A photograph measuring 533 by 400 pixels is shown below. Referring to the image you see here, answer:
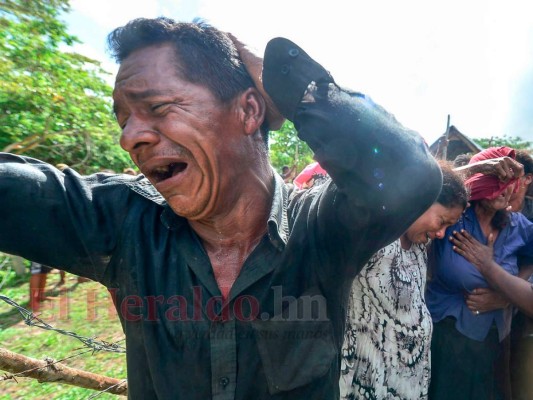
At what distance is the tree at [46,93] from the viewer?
18.3ft

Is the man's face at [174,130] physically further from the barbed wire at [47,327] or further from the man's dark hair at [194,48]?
the barbed wire at [47,327]

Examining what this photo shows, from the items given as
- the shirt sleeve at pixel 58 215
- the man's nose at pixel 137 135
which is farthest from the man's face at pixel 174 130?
the shirt sleeve at pixel 58 215

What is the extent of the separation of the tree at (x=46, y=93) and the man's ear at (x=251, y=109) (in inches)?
196

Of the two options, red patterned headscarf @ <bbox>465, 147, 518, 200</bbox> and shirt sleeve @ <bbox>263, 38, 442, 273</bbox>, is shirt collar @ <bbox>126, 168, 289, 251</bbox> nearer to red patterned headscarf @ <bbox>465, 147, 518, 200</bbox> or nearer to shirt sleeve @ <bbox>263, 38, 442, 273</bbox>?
shirt sleeve @ <bbox>263, 38, 442, 273</bbox>

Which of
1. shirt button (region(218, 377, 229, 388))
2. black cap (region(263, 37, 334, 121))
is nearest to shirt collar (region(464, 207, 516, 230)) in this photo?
black cap (region(263, 37, 334, 121))

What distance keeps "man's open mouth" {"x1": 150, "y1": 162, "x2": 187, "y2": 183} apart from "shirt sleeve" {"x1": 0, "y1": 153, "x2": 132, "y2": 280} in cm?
18

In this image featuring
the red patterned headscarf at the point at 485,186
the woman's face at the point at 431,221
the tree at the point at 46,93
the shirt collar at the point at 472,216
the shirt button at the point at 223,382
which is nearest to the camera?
the shirt button at the point at 223,382

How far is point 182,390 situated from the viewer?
1210mm

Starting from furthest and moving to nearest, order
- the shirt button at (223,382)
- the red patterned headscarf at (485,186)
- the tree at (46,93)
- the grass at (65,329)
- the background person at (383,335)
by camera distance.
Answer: the tree at (46,93)
the grass at (65,329)
the red patterned headscarf at (485,186)
the background person at (383,335)
the shirt button at (223,382)

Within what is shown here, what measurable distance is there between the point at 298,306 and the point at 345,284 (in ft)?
0.61

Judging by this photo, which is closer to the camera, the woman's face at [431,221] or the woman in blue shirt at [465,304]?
the woman's face at [431,221]

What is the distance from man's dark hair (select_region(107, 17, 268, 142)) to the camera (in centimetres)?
126

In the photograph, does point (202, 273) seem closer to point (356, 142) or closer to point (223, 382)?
point (223, 382)

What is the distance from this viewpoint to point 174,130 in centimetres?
120
